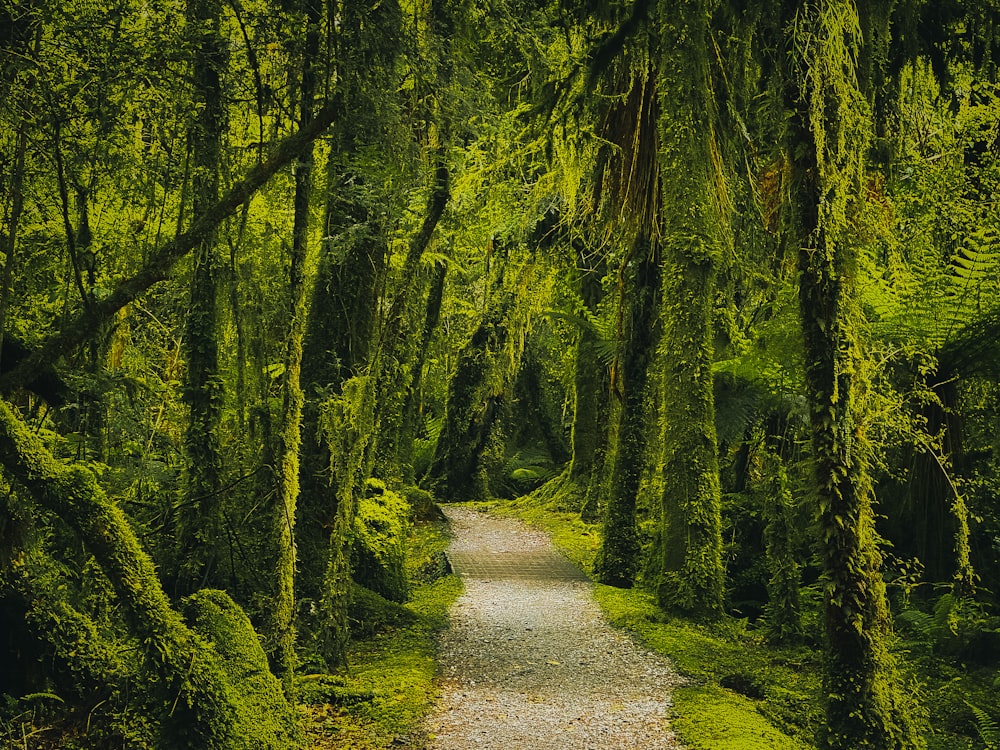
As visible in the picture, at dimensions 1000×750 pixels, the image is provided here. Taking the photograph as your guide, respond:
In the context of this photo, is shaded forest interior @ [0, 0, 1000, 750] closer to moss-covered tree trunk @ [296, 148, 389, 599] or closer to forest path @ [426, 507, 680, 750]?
moss-covered tree trunk @ [296, 148, 389, 599]

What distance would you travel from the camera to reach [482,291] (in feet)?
76.6

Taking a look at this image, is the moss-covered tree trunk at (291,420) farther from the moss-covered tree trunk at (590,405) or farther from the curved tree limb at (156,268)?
the moss-covered tree trunk at (590,405)

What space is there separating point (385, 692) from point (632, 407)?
5291 mm

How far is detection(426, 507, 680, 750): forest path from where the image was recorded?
5.66 metres

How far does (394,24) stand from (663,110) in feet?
13.0

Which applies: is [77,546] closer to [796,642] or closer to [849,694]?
[849,694]

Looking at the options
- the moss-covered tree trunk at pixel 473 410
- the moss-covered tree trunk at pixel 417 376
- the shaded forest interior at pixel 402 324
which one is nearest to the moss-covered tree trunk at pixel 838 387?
the shaded forest interior at pixel 402 324

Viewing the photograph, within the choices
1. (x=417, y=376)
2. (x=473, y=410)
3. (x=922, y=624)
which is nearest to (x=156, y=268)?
(x=922, y=624)

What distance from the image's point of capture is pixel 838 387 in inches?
184

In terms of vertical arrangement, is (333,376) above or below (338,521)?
above

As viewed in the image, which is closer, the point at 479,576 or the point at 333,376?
the point at 333,376

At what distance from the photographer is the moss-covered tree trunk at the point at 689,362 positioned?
28.1ft

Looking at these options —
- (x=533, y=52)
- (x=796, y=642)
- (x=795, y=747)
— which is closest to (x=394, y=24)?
(x=533, y=52)

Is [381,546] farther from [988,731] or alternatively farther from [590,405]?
[590,405]
